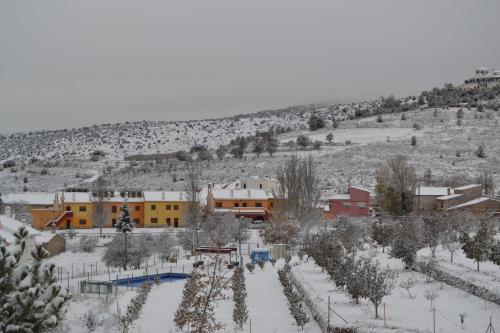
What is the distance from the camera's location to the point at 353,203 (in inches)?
2243

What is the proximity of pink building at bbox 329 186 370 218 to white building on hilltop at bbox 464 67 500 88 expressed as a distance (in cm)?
9032

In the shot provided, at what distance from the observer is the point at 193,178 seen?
1845 inches

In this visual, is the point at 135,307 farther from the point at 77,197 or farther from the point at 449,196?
the point at 449,196

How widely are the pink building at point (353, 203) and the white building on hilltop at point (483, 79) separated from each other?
9032cm

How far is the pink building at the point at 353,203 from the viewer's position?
2217 inches

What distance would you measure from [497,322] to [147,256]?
25418 millimetres

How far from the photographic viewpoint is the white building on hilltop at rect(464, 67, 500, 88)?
13712cm

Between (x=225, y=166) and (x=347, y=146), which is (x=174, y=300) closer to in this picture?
(x=225, y=166)

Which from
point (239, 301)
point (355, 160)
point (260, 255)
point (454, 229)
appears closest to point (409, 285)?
point (239, 301)

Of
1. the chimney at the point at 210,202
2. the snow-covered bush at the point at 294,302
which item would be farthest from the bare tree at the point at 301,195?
the snow-covered bush at the point at 294,302

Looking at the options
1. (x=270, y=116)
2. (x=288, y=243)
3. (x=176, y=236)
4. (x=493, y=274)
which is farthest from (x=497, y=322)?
(x=270, y=116)

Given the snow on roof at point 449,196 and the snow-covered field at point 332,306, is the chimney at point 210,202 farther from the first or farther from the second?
the snow-covered field at point 332,306

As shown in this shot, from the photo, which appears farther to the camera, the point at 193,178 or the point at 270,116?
the point at 270,116

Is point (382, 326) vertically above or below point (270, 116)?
below
